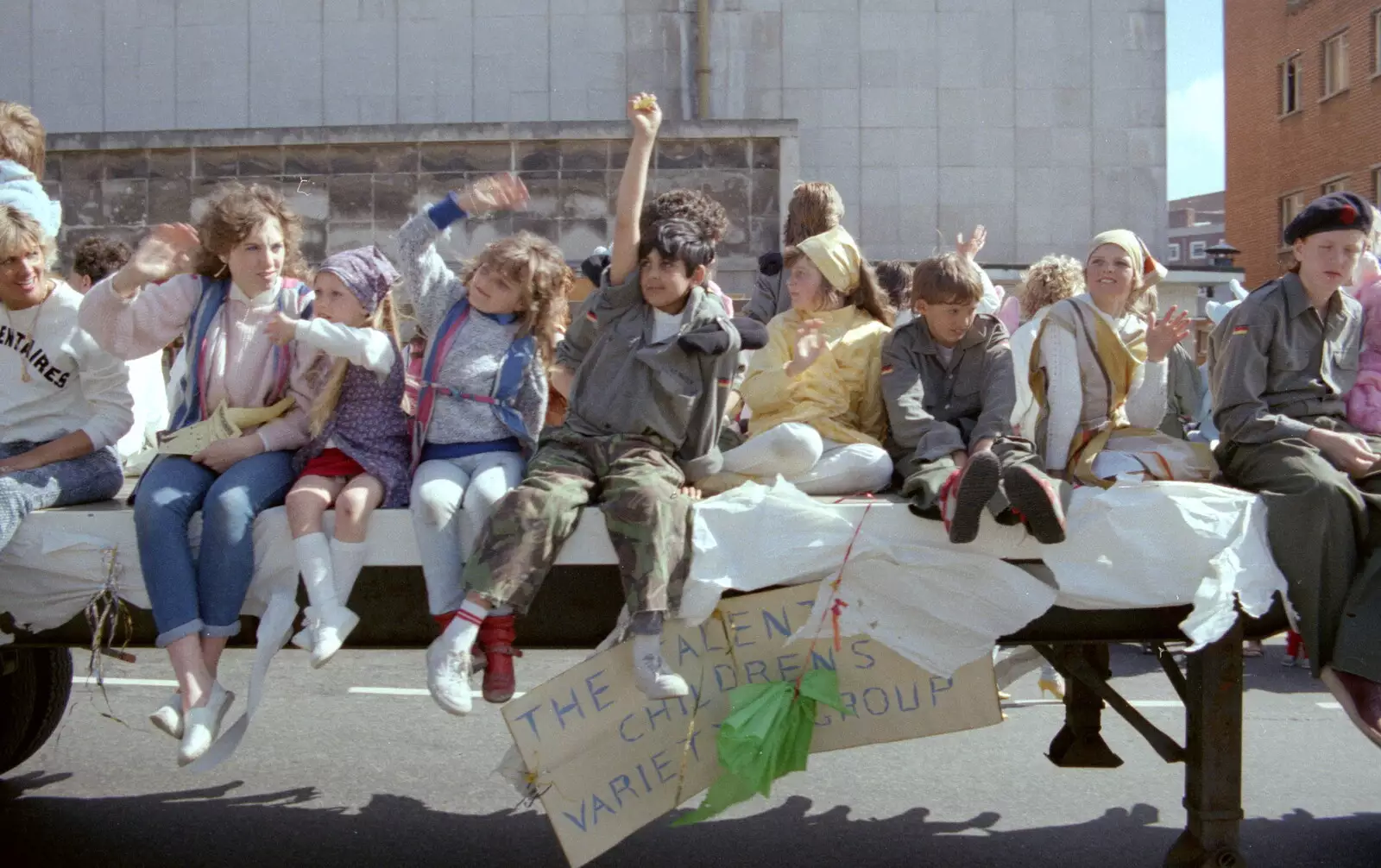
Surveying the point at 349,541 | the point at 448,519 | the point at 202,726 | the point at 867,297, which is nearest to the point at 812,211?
the point at 867,297

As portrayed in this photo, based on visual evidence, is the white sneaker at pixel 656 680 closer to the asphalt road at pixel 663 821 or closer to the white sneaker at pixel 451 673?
the white sneaker at pixel 451 673

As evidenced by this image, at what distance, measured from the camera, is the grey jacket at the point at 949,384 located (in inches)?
155

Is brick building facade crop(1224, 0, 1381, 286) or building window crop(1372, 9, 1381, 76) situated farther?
brick building facade crop(1224, 0, 1381, 286)

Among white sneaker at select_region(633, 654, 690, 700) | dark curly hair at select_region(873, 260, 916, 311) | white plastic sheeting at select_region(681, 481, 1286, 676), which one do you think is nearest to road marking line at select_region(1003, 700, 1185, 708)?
dark curly hair at select_region(873, 260, 916, 311)

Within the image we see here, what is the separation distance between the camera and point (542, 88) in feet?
46.2

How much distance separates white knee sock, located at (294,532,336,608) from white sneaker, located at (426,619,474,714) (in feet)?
1.06

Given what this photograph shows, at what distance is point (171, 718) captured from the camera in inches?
133

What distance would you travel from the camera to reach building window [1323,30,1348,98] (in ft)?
90.8

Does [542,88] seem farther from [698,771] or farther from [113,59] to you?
[698,771]

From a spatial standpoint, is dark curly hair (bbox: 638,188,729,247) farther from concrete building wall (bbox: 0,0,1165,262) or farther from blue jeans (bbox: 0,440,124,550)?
concrete building wall (bbox: 0,0,1165,262)

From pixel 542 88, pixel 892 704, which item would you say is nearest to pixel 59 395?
pixel 892 704

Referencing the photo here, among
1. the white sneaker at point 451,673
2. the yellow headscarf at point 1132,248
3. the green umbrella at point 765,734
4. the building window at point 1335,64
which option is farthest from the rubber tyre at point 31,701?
the building window at point 1335,64

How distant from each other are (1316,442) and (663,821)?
2441 millimetres

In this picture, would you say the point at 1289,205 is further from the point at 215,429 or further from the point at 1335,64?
the point at 215,429
